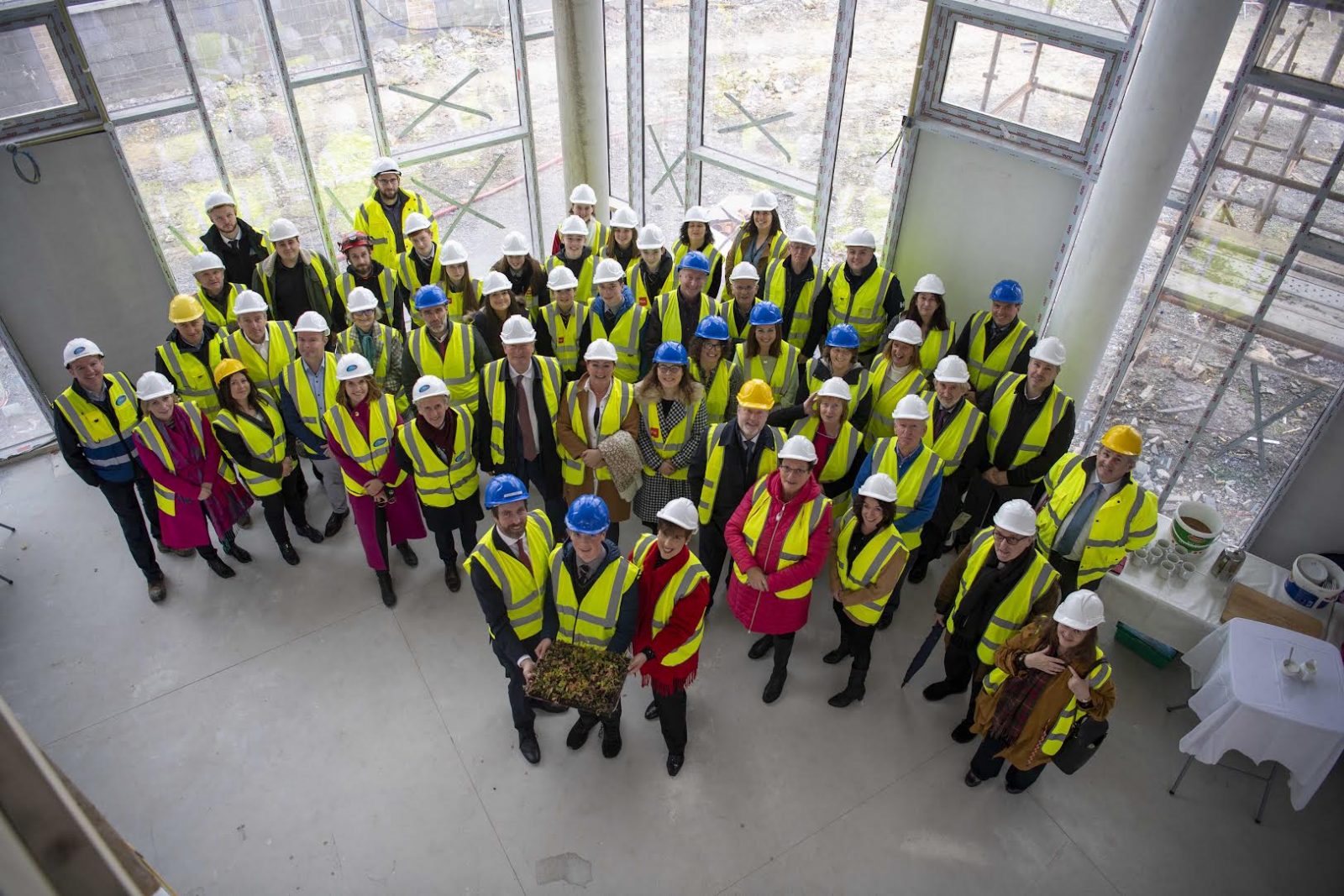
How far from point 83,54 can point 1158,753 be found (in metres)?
9.44

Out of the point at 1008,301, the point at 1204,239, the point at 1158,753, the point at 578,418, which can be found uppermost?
the point at 1204,239

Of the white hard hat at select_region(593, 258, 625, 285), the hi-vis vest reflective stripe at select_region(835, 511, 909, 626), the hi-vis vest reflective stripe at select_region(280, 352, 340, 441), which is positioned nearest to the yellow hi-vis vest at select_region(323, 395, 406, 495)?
the hi-vis vest reflective stripe at select_region(280, 352, 340, 441)

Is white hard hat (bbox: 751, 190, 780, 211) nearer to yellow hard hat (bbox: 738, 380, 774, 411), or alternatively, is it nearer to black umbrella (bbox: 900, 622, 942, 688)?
yellow hard hat (bbox: 738, 380, 774, 411)

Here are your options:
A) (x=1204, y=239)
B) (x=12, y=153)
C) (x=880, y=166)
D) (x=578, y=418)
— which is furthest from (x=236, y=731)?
(x=1204, y=239)

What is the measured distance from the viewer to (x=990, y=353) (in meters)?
5.98

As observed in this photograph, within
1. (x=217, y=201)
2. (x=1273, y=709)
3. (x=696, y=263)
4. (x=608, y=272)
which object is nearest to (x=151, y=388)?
(x=217, y=201)

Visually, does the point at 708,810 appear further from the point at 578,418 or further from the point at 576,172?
the point at 576,172

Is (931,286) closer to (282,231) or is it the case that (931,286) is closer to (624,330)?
(624,330)

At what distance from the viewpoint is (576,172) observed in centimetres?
984

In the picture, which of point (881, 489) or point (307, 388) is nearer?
point (881, 489)

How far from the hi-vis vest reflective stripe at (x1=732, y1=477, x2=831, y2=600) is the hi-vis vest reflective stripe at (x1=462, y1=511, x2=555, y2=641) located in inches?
45.6

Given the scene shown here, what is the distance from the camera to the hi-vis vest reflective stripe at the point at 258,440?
5.43 metres

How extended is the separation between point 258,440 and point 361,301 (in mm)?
1226

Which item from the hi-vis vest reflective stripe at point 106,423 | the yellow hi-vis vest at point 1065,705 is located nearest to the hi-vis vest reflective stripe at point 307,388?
the hi-vis vest reflective stripe at point 106,423
